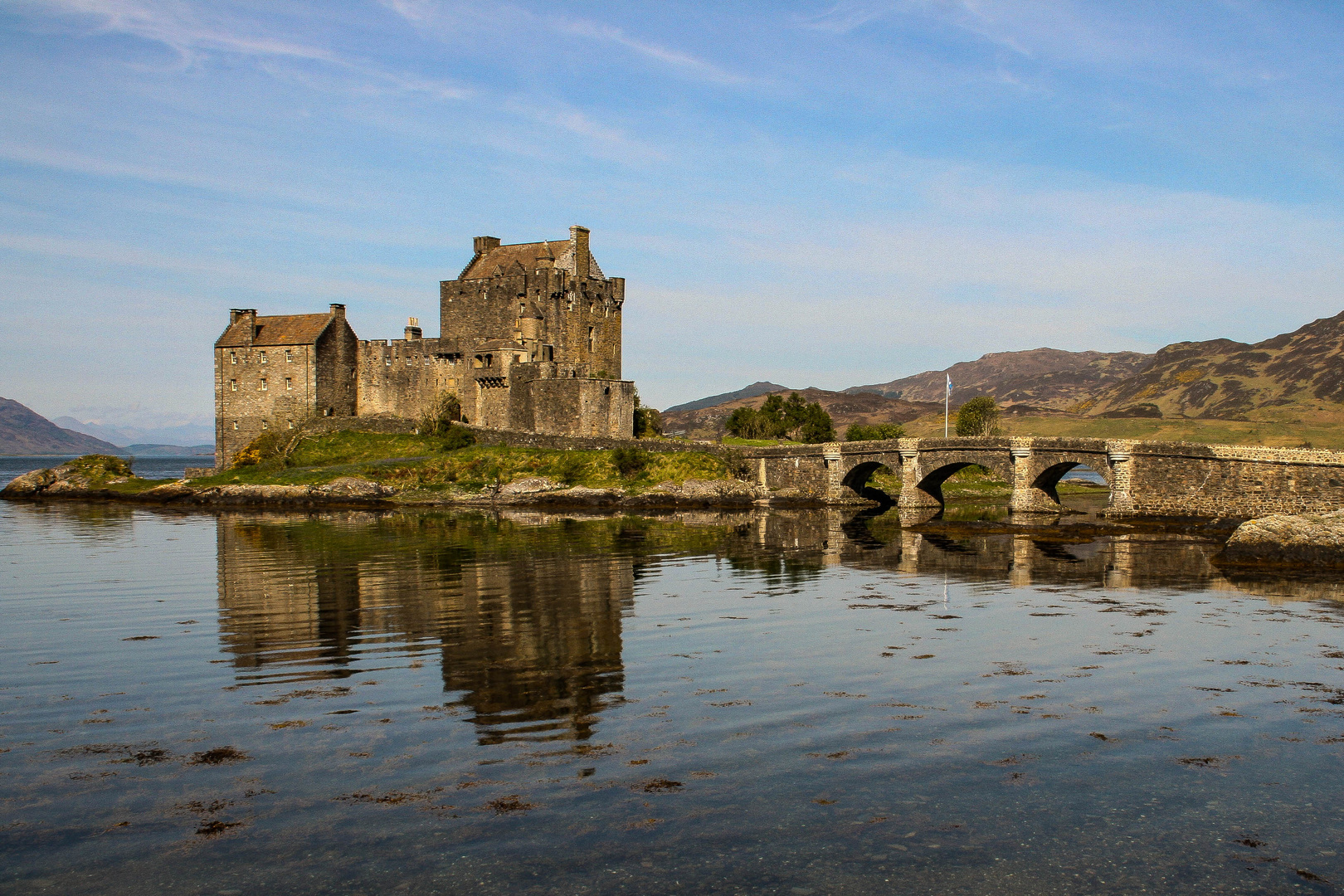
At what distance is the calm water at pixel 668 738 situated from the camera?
10.0 m

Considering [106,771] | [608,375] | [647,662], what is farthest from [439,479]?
[106,771]

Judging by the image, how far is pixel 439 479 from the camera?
229 ft

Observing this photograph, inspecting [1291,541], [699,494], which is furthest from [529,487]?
[1291,541]

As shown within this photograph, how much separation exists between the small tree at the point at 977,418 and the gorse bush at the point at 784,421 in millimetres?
14838

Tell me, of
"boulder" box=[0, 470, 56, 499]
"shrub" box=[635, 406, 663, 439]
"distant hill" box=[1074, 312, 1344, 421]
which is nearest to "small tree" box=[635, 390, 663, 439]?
"shrub" box=[635, 406, 663, 439]

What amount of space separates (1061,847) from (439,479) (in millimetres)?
62775

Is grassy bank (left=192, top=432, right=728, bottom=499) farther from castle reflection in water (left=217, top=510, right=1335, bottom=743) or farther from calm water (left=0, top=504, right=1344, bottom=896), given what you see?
calm water (left=0, top=504, right=1344, bottom=896)

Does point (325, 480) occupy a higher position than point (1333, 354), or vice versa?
point (1333, 354)

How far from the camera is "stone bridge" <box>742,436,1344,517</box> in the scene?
4597 cm

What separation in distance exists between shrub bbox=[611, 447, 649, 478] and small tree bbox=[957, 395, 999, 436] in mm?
49868

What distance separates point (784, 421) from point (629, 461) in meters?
38.1

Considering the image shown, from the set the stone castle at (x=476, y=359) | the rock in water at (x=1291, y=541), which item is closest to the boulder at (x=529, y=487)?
the stone castle at (x=476, y=359)

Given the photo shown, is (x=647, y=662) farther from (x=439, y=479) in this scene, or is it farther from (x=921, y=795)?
(x=439, y=479)

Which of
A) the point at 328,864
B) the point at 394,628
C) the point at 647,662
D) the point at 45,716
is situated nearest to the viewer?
the point at 328,864
